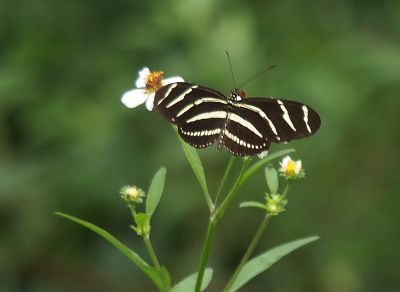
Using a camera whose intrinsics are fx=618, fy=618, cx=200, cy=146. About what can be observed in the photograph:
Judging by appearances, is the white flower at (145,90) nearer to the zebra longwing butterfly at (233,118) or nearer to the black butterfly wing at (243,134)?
the zebra longwing butterfly at (233,118)

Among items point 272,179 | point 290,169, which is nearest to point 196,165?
point 272,179

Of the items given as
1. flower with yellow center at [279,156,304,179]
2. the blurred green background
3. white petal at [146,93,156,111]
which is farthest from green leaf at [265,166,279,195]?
the blurred green background

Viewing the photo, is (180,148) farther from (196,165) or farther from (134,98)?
(196,165)

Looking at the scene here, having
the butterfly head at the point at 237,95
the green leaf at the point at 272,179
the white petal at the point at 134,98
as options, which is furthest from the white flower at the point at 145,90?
the green leaf at the point at 272,179

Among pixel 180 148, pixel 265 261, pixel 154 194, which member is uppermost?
pixel 180 148

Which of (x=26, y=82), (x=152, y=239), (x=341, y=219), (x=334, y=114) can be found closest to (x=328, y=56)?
(x=334, y=114)

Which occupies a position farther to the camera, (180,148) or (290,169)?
(180,148)
